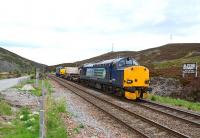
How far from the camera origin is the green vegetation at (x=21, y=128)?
11164mm

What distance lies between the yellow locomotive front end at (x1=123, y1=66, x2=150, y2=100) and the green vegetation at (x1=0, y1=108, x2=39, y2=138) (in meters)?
10.8

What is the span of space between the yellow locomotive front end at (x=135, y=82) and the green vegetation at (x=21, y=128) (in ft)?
35.5

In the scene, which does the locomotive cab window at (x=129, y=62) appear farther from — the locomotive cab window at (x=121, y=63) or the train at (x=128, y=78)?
the locomotive cab window at (x=121, y=63)

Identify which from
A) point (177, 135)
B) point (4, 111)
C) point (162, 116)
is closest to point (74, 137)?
point (177, 135)

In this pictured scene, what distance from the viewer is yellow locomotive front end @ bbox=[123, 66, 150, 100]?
2456cm

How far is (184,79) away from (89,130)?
69.9ft

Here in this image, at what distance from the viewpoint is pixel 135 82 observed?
80.9ft

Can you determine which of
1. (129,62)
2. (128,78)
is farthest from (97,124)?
(129,62)

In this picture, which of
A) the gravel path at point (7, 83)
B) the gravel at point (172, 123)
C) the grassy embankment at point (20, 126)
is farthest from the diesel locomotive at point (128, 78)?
the gravel path at point (7, 83)

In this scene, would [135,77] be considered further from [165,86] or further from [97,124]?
[165,86]

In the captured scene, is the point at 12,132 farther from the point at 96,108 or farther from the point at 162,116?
the point at 96,108

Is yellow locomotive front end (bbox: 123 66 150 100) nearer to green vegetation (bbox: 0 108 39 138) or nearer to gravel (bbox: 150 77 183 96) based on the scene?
gravel (bbox: 150 77 183 96)

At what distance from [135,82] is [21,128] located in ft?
43.5

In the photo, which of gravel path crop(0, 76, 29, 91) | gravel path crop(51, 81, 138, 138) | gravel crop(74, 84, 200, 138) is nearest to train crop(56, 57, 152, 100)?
gravel crop(74, 84, 200, 138)
